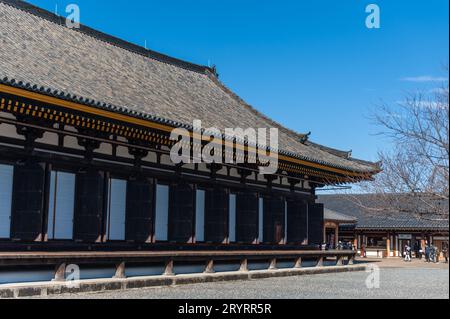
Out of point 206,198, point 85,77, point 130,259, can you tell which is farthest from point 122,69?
point 130,259

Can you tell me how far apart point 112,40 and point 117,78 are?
4.43m

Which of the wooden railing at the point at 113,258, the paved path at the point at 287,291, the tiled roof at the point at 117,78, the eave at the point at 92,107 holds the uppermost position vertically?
the tiled roof at the point at 117,78

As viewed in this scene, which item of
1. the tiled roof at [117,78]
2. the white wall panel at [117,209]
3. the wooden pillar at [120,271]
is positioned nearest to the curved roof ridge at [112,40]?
the tiled roof at [117,78]

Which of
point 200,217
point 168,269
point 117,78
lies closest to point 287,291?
point 168,269

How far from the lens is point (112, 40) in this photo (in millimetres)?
24594

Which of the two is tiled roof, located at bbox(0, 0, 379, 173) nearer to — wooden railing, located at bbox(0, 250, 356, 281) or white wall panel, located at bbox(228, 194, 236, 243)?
→ white wall panel, located at bbox(228, 194, 236, 243)

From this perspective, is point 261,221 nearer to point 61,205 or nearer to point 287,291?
point 287,291

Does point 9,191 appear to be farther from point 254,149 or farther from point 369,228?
point 369,228

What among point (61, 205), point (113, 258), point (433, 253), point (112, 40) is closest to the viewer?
point (113, 258)

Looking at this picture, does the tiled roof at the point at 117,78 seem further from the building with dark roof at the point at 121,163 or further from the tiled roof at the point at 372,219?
the tiled roof at the point at 372,219

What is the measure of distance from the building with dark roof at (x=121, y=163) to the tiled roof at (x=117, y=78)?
7 centimetres

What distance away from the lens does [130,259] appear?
1531cm

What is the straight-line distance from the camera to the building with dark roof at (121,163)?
14938 mm
